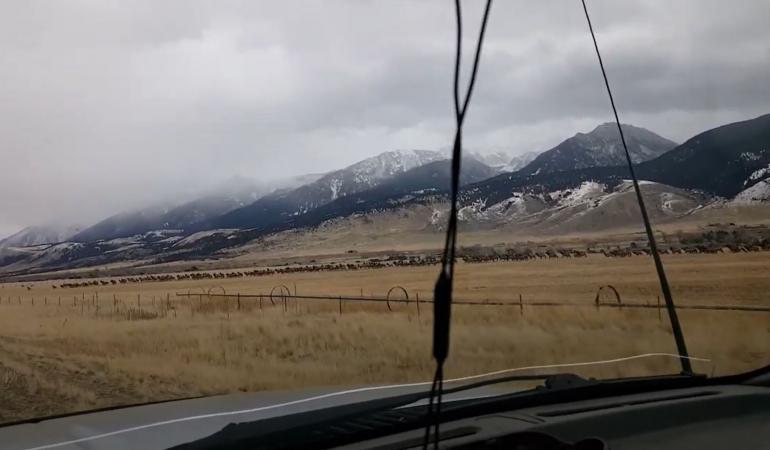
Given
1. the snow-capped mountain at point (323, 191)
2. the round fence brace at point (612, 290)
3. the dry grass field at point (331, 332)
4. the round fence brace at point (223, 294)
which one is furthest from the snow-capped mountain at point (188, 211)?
the round fence brace at point (612, 290)

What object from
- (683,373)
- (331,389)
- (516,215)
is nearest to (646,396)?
(683,373)

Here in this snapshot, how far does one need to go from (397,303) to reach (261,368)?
0.98 metres

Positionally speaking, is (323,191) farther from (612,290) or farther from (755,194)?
(755,194)

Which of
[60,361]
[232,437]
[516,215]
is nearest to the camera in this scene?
[232,437]

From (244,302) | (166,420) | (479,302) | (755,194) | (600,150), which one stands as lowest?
(166,420)

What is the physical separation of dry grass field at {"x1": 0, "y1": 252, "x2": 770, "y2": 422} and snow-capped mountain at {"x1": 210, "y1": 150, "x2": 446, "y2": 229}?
0.44 meters

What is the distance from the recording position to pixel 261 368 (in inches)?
153

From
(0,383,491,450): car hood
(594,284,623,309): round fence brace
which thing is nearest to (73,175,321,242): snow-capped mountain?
(0,383,491,450): car hood

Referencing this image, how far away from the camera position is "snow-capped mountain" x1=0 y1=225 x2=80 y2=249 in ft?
13.1

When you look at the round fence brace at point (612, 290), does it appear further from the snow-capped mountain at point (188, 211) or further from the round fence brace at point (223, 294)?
the round fence brace at point (223, 294)

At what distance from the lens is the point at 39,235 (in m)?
4.16

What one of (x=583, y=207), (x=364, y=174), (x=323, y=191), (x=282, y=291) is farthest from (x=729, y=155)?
(x=282, y=291)

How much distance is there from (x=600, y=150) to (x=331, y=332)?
190cm

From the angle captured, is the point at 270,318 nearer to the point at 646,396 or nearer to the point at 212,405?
the point at 212,405
